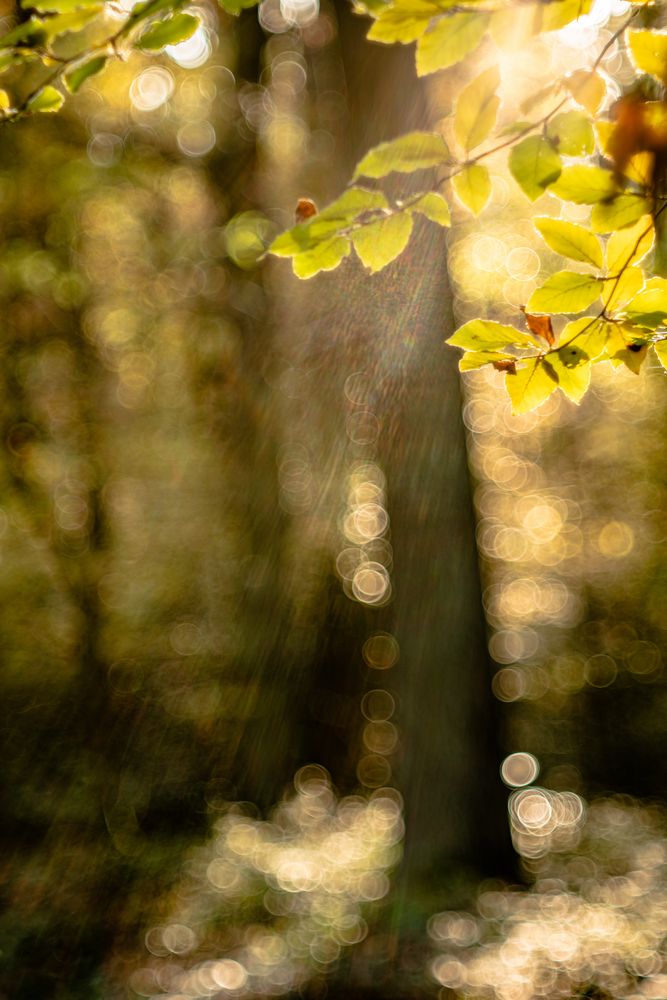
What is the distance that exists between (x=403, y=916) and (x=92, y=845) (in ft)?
11.3

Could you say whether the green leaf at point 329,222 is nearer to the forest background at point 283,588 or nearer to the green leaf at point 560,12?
the green leaf at point 560,12

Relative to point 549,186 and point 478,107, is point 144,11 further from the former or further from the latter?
point 549,186

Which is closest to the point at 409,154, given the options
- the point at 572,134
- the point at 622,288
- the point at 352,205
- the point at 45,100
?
the point at 352,205

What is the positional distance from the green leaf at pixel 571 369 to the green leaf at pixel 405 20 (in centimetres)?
39

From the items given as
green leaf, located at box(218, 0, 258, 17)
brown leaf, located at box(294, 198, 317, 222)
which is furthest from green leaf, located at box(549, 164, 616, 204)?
green leaf, located at box(218, 0, 258, 17)

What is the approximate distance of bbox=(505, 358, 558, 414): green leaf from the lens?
2.93ft

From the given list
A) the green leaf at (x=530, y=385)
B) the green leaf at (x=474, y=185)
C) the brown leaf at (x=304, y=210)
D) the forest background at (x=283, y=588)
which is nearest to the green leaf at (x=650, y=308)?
the green leaf at (x=530, y=385)

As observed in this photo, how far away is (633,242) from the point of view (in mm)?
821

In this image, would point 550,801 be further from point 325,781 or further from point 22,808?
point 22,808

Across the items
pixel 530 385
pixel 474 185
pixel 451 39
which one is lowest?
pixel 530 385

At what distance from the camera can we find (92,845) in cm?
618

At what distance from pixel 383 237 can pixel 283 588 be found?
25.5ft

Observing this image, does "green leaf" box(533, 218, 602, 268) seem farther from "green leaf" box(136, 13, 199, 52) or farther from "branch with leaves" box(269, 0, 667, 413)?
"green leaf" box(136, 13, 199, 52)

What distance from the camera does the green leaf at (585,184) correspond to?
789 millimetres
